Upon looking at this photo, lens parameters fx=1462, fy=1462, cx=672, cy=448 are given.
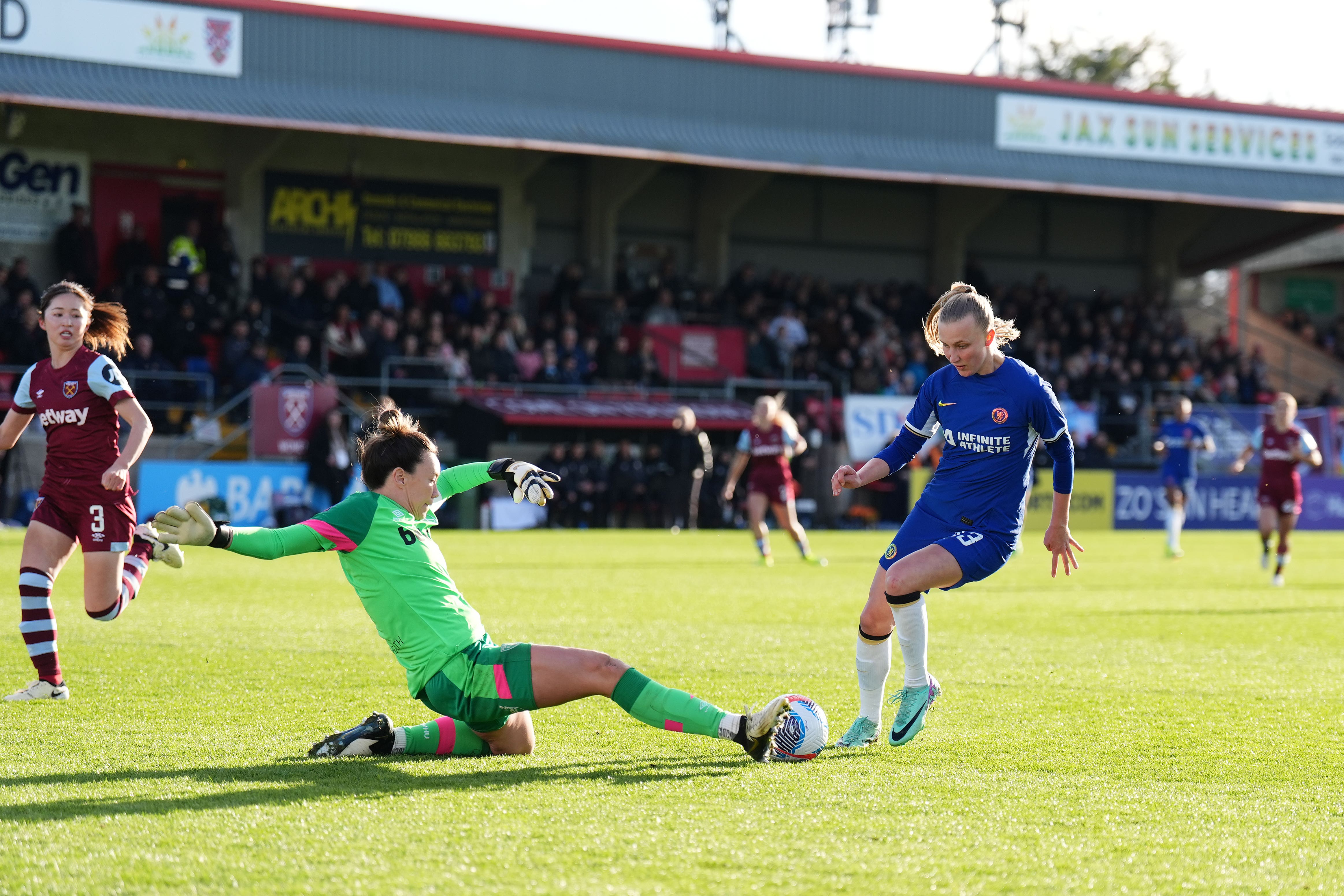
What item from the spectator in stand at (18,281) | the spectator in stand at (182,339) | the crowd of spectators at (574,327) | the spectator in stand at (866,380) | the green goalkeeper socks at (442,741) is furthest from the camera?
the spectator in stand at (866,380)

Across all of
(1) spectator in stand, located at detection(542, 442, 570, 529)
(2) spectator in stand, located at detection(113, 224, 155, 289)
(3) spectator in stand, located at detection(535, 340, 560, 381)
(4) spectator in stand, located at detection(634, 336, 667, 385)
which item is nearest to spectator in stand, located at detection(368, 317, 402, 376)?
(3) spectator in stand, located at detection(535, 340, 560, 381)

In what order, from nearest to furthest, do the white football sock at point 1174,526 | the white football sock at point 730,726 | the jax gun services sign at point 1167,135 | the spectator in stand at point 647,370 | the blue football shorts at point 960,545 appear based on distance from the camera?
the white football sock at point 730,726 < the blue football shorts at point 960,545 < the white football sock at point 1174,526 < the spectator in stand at point 647,370 < the jax gun services sign at point 1167,135

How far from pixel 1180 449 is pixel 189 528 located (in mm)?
17721

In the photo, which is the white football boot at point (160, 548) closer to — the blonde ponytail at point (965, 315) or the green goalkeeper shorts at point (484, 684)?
the green goalkeeper shorts at point (484, 684)

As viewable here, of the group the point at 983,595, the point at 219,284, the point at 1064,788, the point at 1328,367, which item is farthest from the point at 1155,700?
the point at 1328,367

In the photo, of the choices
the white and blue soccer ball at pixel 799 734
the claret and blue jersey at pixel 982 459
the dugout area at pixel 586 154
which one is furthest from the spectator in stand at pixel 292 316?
the white and blue soccer ball at pixel 799 734

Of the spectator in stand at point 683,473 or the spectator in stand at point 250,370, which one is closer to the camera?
the spectator in stand at point 250,370

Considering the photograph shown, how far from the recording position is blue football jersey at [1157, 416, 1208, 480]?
20.2 meters

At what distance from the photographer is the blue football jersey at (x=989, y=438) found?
6141 millimetres

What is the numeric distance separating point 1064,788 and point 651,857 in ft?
5.88

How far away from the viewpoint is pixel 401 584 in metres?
5.34

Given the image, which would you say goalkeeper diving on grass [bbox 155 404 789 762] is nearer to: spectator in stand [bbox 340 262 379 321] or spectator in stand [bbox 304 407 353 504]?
spectator in stand [bbox 304 407 353 504]

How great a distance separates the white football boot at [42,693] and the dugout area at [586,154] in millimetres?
18840

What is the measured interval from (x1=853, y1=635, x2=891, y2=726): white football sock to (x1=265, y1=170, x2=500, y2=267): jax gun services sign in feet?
82.2
